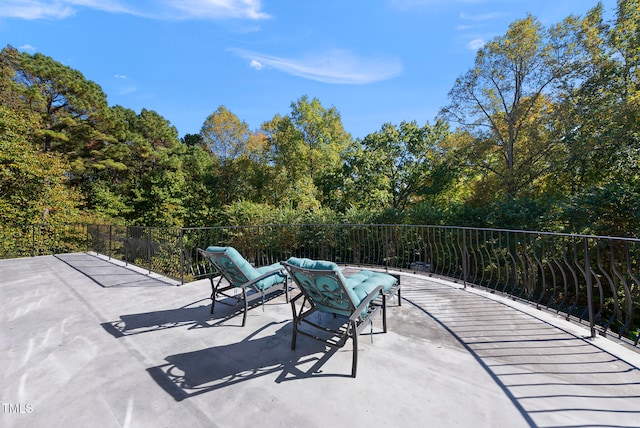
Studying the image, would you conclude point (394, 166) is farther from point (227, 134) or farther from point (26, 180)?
point (26, 180)

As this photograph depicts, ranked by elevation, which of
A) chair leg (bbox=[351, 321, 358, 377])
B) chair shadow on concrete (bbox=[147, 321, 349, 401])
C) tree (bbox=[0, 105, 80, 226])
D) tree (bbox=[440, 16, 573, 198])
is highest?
tree (bbox=[440, 16, 573, 198])

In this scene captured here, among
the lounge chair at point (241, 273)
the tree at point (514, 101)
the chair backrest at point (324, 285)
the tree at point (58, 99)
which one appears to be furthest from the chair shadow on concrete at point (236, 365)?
the tree at point (58, 99)

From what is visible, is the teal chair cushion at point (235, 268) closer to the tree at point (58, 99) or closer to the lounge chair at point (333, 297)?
the lounge chair at point (333, 297)

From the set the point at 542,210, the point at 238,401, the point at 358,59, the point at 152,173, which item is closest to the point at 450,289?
the point at 238,401

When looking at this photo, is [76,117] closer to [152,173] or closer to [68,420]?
[152,173]

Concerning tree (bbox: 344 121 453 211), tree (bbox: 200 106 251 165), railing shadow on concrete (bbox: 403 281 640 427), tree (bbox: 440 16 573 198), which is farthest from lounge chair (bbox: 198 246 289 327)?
tree (bbox: 200 106 251 165)

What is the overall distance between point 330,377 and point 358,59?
30.5 ft

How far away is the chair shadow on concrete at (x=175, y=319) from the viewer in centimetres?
310

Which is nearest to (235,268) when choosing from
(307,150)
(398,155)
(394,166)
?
(394,166)

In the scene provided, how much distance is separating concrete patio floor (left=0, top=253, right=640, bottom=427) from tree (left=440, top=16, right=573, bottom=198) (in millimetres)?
8871

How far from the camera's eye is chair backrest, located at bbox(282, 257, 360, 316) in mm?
2279

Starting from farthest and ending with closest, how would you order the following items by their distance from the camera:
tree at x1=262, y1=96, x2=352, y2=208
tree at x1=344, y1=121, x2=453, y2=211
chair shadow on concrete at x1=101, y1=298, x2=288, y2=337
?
tree at x1=262, y1=96, x2=352, y2=208, tree at x1=344, y1=121, x2=453, y2=211, chair shadow on concrete at x1=101, y1=298, x2=288, y2=337

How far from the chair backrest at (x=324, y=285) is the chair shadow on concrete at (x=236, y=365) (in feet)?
1.48

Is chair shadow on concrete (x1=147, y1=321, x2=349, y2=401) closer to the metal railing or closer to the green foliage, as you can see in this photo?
the metal railing
